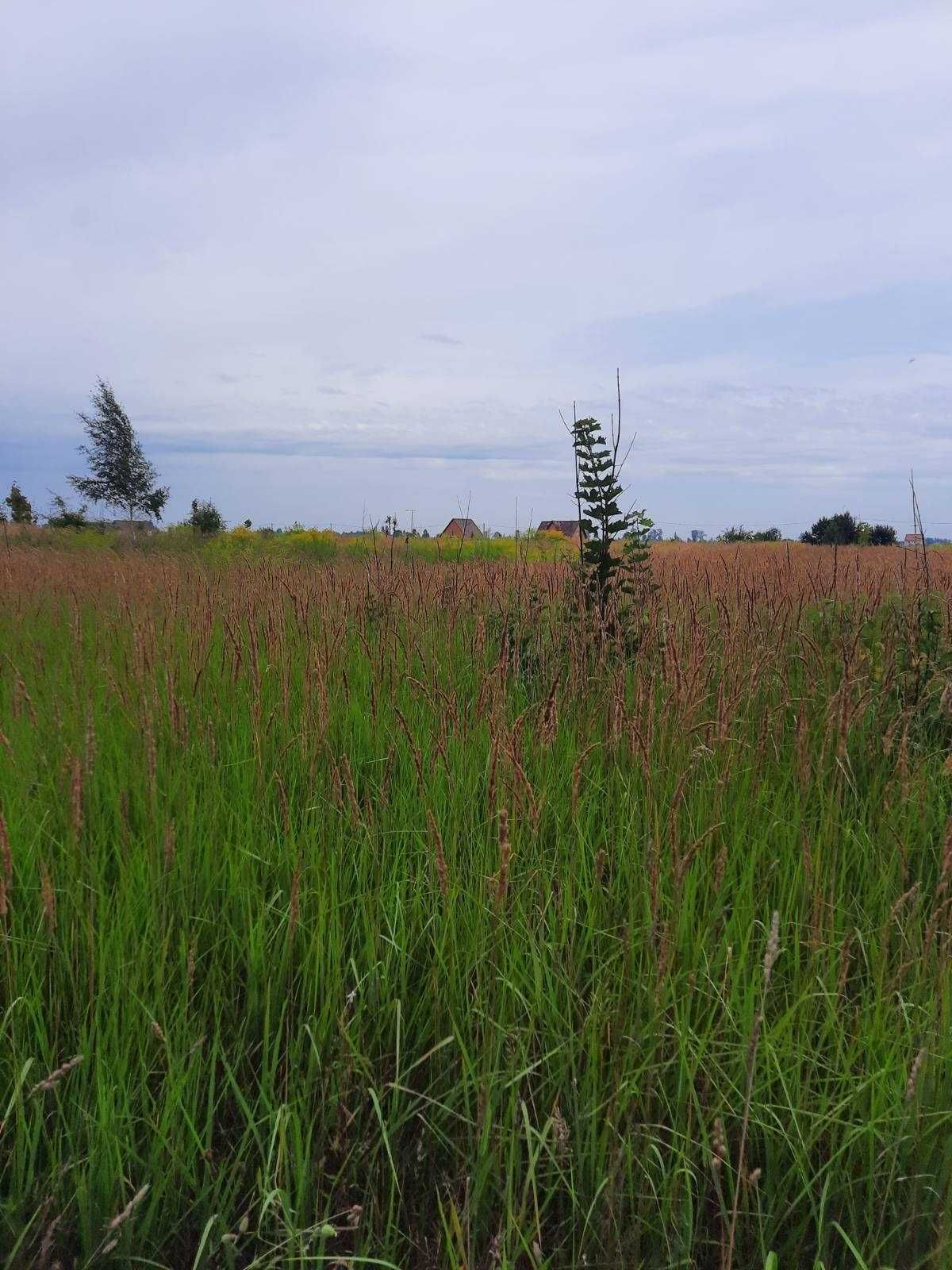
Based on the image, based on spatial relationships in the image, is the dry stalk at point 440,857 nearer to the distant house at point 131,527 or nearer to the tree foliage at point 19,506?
the distant house at point 131,527

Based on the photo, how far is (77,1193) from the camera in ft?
4.14

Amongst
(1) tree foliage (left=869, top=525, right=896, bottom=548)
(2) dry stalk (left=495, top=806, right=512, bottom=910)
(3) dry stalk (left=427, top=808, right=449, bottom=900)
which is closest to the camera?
(2) dry stalk (left=495, top=806, right=512, bottom=910)

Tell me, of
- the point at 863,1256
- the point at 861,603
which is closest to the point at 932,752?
the point at 861,603

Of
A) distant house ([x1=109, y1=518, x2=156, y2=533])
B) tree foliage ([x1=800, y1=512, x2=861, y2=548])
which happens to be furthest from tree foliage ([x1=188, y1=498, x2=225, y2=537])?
tree foliage ([x1=800, y1=512, x2=861, y2=548])

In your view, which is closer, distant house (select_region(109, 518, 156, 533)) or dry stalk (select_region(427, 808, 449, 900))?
dry stalk (select_region(427, 808, 449, 900))

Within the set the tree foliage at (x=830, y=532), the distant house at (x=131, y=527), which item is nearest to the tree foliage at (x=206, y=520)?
the distant house at (x=131, y=527)

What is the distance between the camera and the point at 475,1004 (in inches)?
60.9

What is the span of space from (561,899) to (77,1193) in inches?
39.5

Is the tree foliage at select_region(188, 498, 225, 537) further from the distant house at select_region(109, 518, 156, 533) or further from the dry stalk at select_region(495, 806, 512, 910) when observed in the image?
the dry stalk at select_region(495, 806, 512, 910)

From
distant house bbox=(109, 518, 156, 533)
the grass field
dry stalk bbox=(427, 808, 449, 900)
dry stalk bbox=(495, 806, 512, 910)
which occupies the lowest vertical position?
the grass field

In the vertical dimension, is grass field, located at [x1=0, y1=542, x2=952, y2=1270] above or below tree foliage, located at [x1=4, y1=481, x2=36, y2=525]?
below

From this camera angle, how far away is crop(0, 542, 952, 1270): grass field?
130 centimetres

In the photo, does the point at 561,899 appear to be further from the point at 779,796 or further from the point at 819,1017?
the point at 779,796

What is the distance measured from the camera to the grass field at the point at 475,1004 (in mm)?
1296
